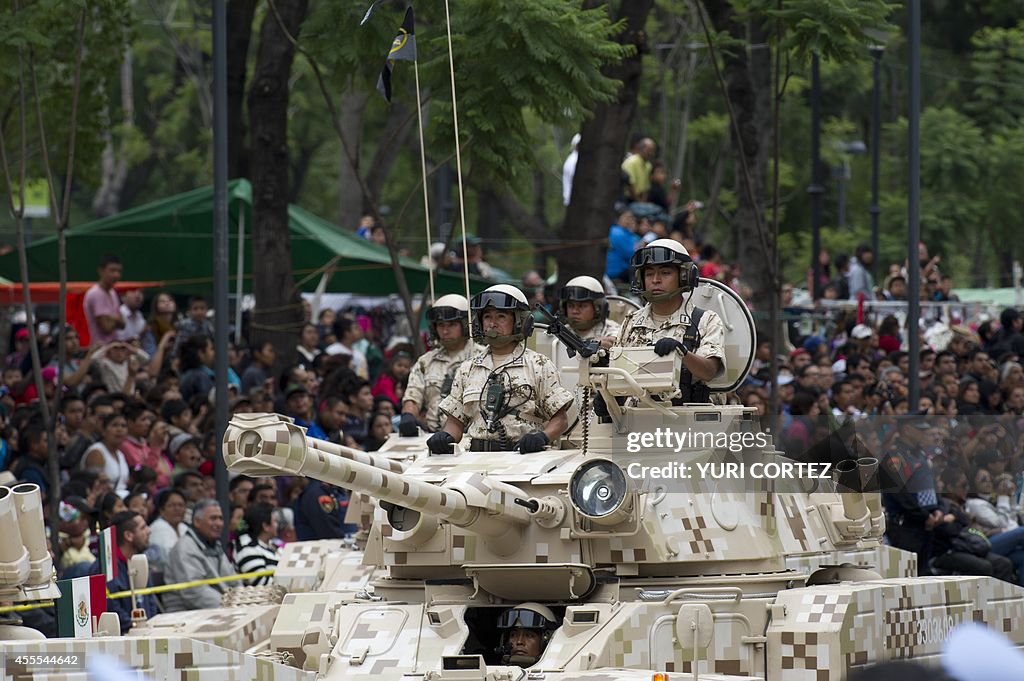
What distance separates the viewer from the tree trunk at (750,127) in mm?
26594

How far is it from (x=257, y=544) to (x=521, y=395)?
536cm

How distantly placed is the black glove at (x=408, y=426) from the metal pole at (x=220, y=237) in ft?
9.40

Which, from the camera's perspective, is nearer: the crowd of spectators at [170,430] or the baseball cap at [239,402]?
the crowd of spectators at [170,430]

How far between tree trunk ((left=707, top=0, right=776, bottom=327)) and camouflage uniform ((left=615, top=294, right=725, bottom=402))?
8765 millimetres

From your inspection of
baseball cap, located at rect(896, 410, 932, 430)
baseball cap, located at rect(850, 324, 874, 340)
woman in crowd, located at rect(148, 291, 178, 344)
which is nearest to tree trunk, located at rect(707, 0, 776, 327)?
baseball cap, located at rect(850, 324, 874, 340)

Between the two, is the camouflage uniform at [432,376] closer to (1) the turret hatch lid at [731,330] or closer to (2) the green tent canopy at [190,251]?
(1) the turret hatch lid at [731,330]

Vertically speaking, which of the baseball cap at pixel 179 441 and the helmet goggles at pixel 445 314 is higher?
the helmet goggles at pixel 445 314

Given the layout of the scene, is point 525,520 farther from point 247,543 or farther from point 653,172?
point 653,172

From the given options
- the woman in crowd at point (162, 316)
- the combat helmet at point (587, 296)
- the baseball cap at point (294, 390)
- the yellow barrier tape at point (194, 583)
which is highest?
the combat helmet at point (587, 296)

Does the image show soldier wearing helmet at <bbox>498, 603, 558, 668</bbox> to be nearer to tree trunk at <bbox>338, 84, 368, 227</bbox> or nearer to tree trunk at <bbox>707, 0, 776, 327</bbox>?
tree trunk at <bbox>707, 0, 776, 327</bbox>

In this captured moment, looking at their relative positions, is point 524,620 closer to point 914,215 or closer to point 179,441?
point 179,441

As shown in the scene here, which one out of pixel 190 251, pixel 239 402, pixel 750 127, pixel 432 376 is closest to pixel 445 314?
pixel 432 376

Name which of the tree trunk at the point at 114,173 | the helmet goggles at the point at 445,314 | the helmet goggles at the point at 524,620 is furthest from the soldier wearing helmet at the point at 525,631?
the tree trunk at the point at 114,173

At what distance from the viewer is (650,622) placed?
12680 millimetres
